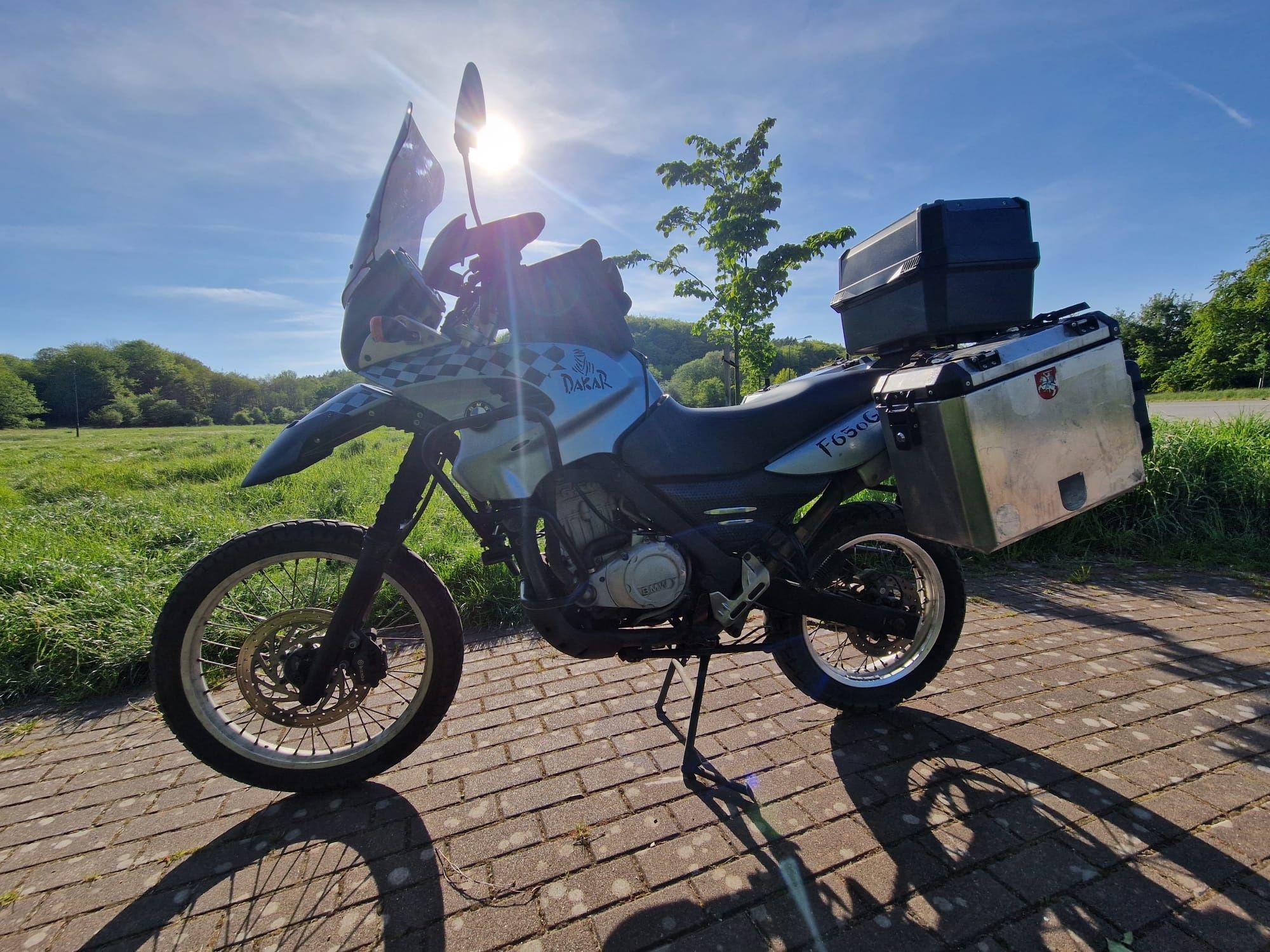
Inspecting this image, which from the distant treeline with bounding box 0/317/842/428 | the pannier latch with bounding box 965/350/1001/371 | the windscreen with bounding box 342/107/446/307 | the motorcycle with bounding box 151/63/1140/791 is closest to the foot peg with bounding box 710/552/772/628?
the motorcycle with bounding box 151/63/1140/791

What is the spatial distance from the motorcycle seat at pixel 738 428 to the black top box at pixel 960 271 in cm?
27

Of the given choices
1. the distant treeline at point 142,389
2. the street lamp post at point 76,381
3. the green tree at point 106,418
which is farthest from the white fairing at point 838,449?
the street lamp post at point 76,381

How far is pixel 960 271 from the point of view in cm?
211

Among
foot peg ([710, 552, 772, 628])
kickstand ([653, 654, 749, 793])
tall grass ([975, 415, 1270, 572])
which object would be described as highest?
foot peg ([710, 552, 772, 628])

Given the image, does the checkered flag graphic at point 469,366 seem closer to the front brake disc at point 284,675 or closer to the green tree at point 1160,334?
the front brake disc at point 284,675

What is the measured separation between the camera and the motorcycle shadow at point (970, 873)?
1.46 metres

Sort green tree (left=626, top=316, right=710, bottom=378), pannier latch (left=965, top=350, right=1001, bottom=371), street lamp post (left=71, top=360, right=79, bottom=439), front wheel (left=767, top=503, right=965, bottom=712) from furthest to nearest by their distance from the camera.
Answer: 1. street lamp post (left=71, top=360, right=79, bottom=439)
2. green tree (left=626, top=316, right=710, bottom=378)
3. front wheel (left=767, top=503, right=965, bottom=712)
4. pannier latch (left=965, top=350, right=1001, bottom=371)

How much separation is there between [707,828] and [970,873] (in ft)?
2.42

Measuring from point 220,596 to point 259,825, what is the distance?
0.77 m

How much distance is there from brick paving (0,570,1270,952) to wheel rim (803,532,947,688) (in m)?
0.19

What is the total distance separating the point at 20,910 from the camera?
1.63 m

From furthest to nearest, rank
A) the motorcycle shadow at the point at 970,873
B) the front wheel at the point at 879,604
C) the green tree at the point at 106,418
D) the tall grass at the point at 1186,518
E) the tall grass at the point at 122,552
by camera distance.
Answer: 1. the green tree at the point at 106,418
2. the tall grass at the point at 1186,518
3. the tall grass at the point at 122,552
4. the front wheel at the point at 879,604
5. the motorcycle shadow at the point at 970,873

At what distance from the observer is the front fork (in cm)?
198

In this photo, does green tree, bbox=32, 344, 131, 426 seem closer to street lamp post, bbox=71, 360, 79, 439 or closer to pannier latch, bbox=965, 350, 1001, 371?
street lamp post, bbox=71, 360, 79, 439
